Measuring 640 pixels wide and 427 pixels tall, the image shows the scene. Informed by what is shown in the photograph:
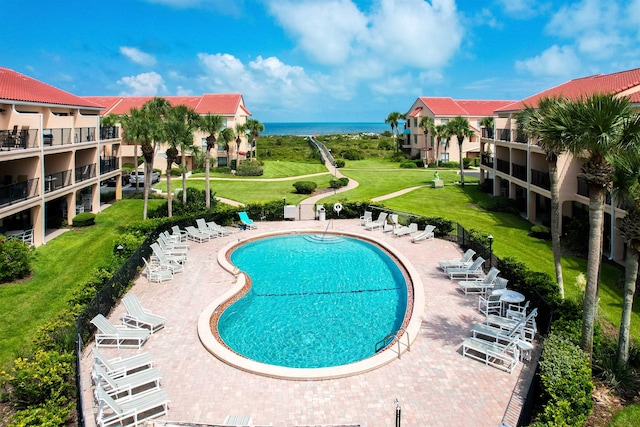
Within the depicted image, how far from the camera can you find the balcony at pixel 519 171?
34219mm

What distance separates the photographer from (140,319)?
15.3 m

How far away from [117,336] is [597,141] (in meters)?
13.9

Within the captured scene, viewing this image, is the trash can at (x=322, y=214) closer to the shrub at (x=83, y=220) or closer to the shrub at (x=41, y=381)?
the shrub at (x=83, y=220)

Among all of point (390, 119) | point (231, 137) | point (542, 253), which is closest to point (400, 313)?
point (542, 253)

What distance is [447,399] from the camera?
37.6ft

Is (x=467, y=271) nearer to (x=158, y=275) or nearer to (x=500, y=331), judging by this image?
(x=500, y=331)

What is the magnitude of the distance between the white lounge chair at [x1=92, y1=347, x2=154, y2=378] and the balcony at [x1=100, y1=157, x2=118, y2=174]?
27505 millimetres

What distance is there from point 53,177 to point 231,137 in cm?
3175

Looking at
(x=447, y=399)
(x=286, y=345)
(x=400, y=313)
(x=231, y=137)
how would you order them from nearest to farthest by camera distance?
1. (x=447, y=399)
2. (x=286, y=345)
3. (x=400, y=313)
4. (x=231, y=137)

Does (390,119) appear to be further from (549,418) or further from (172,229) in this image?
(549,418)

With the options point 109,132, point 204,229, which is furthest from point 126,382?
point 109,132

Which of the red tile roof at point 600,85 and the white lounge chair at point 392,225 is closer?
the red tile roof at point 600,85

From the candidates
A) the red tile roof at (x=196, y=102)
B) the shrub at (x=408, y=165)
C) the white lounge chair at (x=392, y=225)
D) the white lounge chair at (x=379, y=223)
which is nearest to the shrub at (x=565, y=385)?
the white lounge chair at (x=392, y=225)

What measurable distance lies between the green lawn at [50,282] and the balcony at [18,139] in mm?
5272
